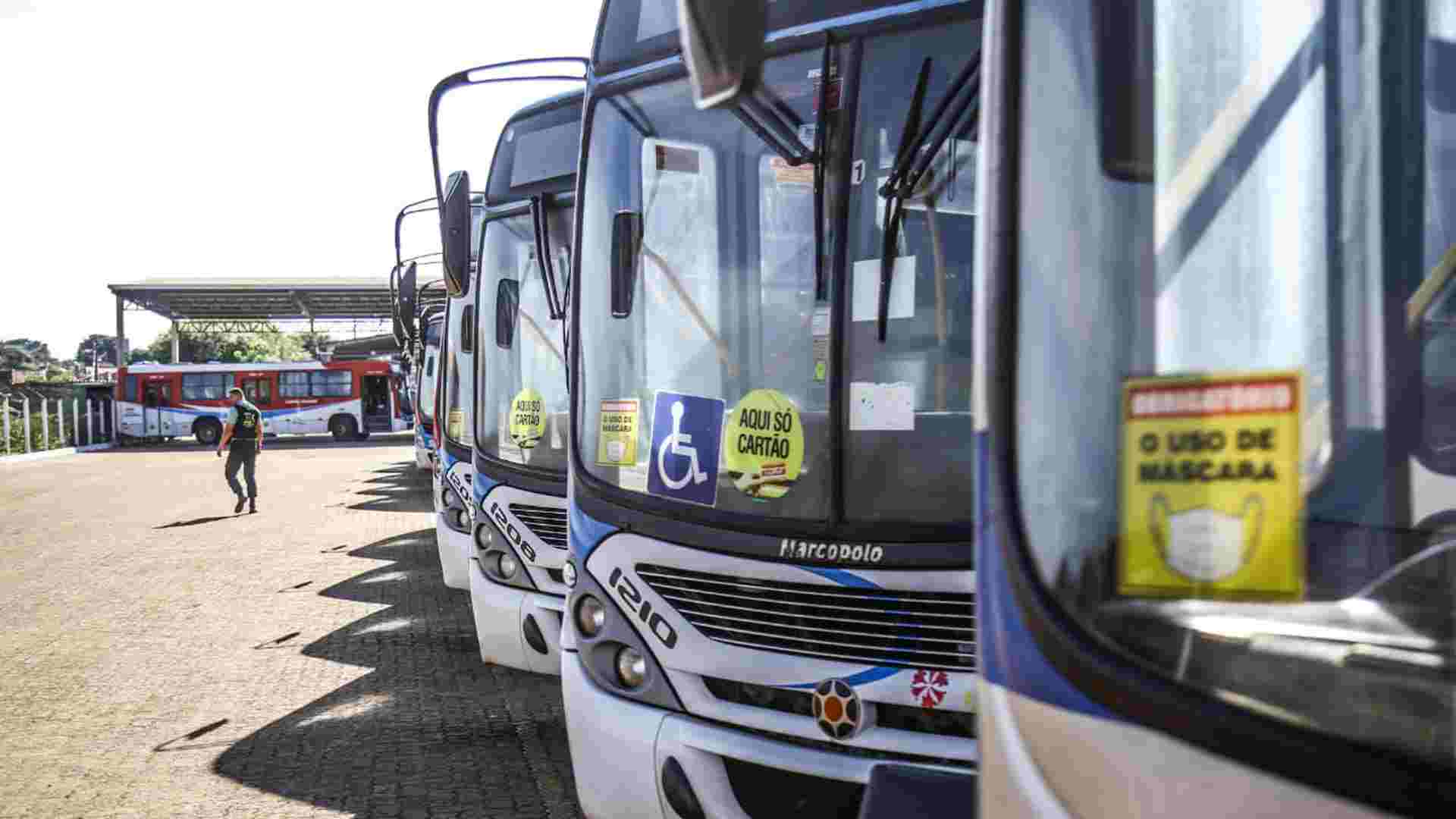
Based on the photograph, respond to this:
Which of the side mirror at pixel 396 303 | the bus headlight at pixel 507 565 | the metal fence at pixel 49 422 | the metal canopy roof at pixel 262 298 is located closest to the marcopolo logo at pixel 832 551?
the bus headlight at pixel 507 565

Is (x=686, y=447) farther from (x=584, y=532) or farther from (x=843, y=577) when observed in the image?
(x=843, y=577)

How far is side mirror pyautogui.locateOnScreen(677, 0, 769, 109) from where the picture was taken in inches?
77.9

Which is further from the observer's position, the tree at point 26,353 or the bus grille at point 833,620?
the tree at point 26,353

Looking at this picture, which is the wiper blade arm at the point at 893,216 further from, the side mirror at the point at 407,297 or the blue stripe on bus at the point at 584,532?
the side mirror at the point at 407,297

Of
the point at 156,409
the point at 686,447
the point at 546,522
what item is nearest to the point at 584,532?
the point at 686,447

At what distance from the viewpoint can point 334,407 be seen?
49125 mm

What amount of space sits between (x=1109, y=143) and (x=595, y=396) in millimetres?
2872

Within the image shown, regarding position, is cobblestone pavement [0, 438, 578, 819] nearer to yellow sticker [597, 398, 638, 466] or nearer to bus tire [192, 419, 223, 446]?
yellow sticker [597, 398, 638, 466]

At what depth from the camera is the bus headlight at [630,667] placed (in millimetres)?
4156

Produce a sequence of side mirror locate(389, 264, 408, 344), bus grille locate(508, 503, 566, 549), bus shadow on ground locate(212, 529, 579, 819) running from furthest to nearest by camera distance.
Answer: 1. side mirror locate(389, 264, 408, 344)
2. bus grille locate(508, 503, 566, 549)
3. bus shadow on ground locate(212, 529, 579, 819)

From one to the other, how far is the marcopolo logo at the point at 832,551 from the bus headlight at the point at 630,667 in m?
0.64

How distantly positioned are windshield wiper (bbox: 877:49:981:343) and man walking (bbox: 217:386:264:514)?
17.2 m

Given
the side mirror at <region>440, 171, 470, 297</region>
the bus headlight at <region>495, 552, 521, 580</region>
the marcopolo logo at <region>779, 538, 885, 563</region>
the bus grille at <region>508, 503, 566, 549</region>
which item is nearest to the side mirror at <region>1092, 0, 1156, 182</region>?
the marcopolo logo at <region>779, 538, 885, 563</region>

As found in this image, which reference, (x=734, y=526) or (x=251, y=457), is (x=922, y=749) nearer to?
(x=734, y=526)
